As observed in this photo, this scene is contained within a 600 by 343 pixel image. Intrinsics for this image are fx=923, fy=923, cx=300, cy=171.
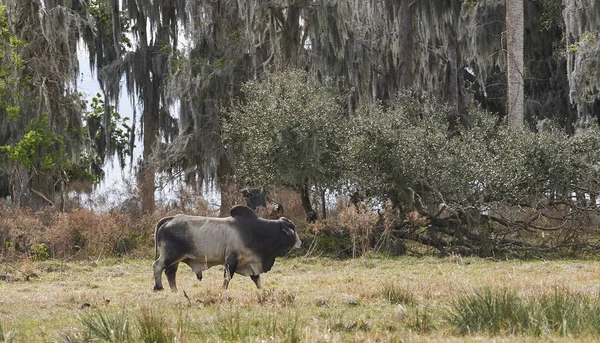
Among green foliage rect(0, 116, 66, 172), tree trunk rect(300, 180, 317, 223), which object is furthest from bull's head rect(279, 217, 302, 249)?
green foliage rect(0, 116, 66, 172)

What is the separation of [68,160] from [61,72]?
2.43 metres

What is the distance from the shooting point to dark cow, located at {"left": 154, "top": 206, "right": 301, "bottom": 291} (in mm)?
11969

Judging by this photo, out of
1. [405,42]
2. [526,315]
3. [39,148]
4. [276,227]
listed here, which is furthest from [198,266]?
[405,42]

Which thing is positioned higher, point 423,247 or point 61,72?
point 61,72

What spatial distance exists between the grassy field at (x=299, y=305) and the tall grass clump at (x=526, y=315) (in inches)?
0.5

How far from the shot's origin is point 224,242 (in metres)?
12.0

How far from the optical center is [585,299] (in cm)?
819

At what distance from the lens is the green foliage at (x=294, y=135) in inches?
806

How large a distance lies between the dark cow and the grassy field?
43 cm

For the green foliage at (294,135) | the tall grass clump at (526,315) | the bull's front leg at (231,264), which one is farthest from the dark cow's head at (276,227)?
the green foliage at (294,135)

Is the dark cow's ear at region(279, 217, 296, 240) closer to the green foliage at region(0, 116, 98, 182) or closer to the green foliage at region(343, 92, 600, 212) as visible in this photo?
the green foliage at region(343, 92, 600, 212)

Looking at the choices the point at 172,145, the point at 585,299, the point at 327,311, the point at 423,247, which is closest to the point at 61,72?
the point at 172,145

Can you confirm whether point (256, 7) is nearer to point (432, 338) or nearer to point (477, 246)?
point (477, 246)

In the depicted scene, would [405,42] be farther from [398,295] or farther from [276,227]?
[398,295]
